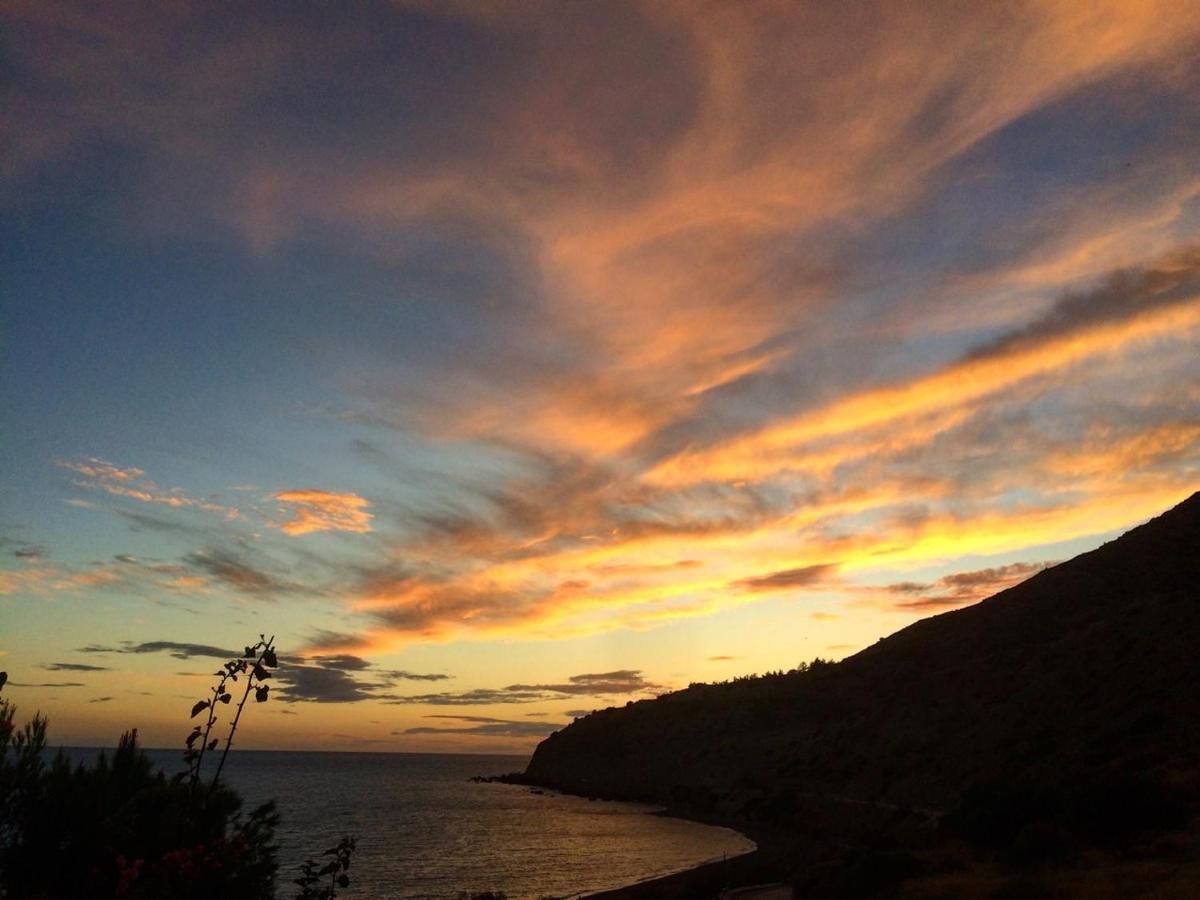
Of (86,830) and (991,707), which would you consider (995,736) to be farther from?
(86,830)

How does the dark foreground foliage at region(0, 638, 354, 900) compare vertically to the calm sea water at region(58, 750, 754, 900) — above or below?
above

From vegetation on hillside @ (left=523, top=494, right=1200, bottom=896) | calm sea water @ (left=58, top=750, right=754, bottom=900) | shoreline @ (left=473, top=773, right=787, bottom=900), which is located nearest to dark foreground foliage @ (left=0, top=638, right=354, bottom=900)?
calm sea water @ (left=58, top=750, right=754, bottom=900)

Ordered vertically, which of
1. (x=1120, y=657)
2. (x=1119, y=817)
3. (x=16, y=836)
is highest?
(x=1120, y=657)

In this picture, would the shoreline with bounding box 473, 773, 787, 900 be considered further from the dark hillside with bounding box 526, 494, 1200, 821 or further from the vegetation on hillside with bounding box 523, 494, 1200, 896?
the dark hillside with bounding box 526, 494, 1200, 821

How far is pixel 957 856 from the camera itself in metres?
35.2

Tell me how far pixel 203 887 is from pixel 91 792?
3.64m

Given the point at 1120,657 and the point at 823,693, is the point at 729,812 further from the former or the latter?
the point at 1120,657

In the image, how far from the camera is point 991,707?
7400 cm

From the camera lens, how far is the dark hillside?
187 ft

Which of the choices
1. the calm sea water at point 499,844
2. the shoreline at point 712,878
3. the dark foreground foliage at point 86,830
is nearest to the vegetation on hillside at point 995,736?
the shoreline at point 712,878

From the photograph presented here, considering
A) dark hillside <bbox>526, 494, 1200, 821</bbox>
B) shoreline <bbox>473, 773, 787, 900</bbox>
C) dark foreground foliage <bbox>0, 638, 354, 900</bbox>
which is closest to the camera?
dark foreground foliage <bbox>0, 638, 354, 900</bbox>

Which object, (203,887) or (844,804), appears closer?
(203,887)

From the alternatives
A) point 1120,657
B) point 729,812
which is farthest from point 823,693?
point 1120,657

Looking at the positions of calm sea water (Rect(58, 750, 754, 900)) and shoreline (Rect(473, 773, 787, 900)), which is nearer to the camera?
shoreline (Rect(473, 773, 787, 900))
